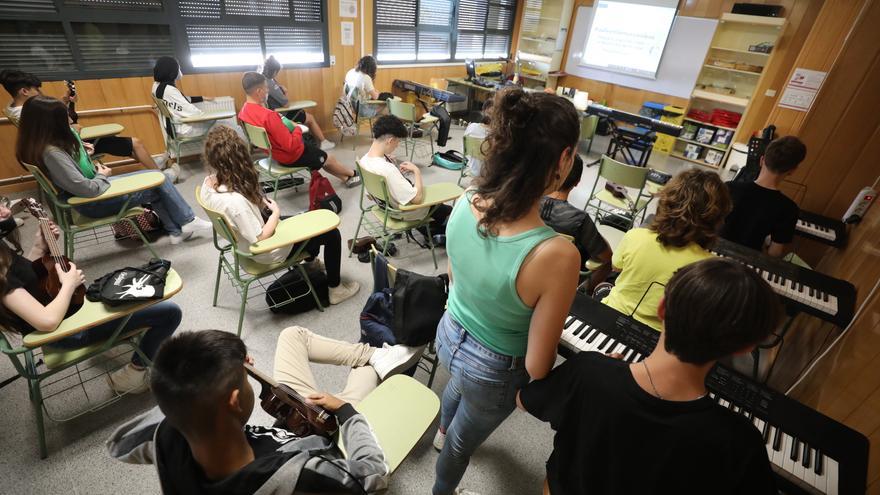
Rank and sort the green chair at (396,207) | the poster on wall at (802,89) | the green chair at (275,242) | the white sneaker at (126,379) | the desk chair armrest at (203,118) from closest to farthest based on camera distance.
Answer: the white sneaker at (126,379)
the green chair at (275,242)
the green chair at (396,207)
the poster on wall at (802,89)
the desk chair armrest at (203,118)

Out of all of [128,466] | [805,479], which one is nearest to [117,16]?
[128,466]

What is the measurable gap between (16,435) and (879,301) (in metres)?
3.54

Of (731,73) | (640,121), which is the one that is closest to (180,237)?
(640,121)

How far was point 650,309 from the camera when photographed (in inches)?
59.7

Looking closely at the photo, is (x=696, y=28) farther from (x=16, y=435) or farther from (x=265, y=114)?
(x=16, y=435)

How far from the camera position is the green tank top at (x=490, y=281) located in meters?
0.87

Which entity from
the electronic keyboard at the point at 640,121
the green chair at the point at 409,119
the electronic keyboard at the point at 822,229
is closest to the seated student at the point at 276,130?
the green chair at the point at 409,119

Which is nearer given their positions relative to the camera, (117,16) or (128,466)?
(128,466)

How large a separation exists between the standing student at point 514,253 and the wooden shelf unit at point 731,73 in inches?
240

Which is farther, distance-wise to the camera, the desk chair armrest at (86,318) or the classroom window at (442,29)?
the classroom window at (442,29)

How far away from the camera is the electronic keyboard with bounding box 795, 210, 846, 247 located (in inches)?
92.4

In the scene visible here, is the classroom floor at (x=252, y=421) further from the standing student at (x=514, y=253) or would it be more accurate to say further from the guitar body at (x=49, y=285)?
the standing student at (x=514, y=253)

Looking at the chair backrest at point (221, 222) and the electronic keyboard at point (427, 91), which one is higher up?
the electronic keyboard at point (427, 91)

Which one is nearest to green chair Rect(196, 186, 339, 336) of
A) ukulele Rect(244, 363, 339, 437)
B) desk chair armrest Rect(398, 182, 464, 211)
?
desk chair armrest Rect(398, 182, 464, 211)
